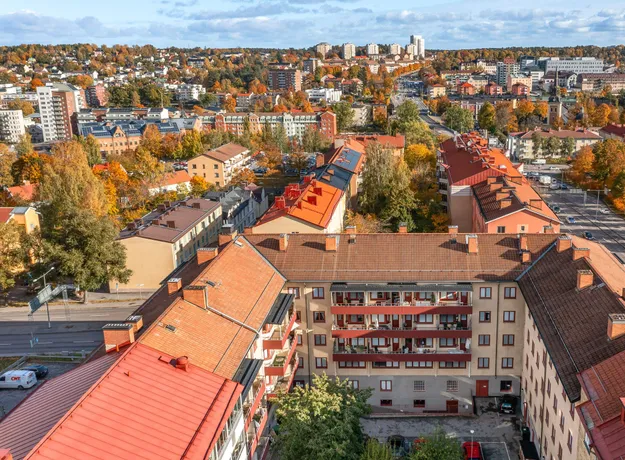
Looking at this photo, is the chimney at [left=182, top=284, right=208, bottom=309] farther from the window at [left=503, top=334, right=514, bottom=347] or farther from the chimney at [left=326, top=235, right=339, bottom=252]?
the window at [left=503, top=334, right=514, bottom=347]

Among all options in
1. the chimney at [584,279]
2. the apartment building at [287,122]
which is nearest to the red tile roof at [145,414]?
the chimney at [584,279]

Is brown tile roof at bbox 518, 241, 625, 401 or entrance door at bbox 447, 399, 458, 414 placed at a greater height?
brown tile roof at bbox 518, 241, 625, 401

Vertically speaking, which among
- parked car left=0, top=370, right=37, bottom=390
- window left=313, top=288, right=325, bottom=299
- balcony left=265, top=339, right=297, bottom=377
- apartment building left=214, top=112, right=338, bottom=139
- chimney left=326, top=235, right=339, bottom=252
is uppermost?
apartment building left=214, top=112, right=338, bottom=139

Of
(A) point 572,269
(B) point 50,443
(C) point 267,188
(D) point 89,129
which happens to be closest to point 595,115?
(C) point 267,188

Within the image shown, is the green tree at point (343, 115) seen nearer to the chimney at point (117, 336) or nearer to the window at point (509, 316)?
the window at point (509, 316)

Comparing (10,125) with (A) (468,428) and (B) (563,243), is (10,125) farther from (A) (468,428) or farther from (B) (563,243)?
(B) (563,243)

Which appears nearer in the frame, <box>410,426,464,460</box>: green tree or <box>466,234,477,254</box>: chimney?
<box>410,426,464,460</box>: green tree

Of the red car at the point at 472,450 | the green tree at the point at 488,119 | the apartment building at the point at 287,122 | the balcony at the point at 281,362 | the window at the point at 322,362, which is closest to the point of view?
the red car at the point at 472,450

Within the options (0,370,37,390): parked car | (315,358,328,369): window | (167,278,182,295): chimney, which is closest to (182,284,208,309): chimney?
(167,278,182,295): chimney
